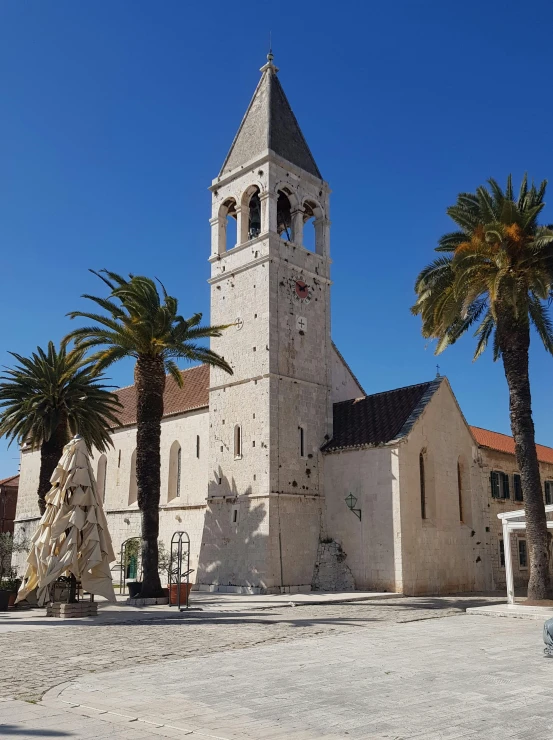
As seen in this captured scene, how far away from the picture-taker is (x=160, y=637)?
49.5ft

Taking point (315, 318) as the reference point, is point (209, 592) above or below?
below

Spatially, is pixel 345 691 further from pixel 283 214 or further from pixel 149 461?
pixel 283 214

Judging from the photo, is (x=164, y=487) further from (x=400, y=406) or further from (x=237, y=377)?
(x=400, y=406)

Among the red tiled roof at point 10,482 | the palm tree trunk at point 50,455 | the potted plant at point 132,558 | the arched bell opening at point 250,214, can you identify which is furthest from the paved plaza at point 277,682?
the red tiled roof at point 10,482

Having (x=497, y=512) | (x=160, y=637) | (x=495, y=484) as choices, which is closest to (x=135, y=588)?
(x=160, y=637)

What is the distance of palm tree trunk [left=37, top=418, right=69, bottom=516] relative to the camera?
26.8 m

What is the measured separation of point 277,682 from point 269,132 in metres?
27.8

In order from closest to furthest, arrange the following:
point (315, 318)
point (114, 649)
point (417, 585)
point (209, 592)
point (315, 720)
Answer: point (315, 720) → point (114, 649) → point (417, 585) → point (209, 592) → point (315, 318)

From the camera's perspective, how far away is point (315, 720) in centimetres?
768

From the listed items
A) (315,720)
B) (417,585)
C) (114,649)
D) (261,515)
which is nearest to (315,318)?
(261,515)

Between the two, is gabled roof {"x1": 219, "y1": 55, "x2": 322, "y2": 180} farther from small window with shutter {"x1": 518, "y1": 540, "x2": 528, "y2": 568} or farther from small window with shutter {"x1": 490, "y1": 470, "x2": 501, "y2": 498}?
small window with shutter {"x1": 518, "y1": 540, "x2": 528, "y2": 568}

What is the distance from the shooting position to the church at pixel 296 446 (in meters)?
28.6

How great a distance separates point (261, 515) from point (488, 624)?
41.2 feet

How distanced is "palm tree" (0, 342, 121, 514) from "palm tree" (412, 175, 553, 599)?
14270 millimetres
